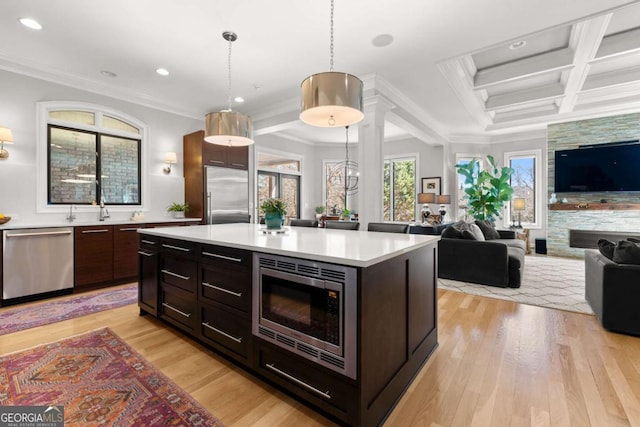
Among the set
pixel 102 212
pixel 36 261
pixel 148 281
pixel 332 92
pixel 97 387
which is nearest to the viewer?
pixel 97 387

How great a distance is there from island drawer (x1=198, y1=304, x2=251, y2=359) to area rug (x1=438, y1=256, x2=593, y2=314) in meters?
3.02

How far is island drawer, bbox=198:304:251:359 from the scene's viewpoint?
75.9 inches

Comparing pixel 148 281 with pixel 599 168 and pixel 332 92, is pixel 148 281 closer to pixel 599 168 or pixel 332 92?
pixel 332 92

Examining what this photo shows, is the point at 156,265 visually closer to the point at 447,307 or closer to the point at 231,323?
the point at 231,323

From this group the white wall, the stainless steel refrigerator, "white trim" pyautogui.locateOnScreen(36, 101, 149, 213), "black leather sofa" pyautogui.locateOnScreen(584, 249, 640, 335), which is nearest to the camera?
"black leather sofa" pyautogui.locateOnScreen(584, 249, 640, 335)

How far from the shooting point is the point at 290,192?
802cm

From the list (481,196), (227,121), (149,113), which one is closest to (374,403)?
(227,121)

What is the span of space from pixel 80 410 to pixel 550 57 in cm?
594

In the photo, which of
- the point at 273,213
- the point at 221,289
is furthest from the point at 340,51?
the point at 221,289

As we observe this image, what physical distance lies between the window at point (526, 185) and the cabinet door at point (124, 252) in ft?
26.4

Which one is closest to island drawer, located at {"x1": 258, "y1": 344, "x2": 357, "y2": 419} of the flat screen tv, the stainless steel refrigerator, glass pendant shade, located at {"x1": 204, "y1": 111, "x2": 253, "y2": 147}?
glass pendant shade, located at {"x1": 204, "y1": 111, "x2": 253, "y2": 147}

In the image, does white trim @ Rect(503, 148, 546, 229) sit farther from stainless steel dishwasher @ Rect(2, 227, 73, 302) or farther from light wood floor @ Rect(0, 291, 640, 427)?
stainless steel dishwasher @ Rect(2, 227, 73, 302)

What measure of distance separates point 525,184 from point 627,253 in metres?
5.51

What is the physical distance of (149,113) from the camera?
194 inches
